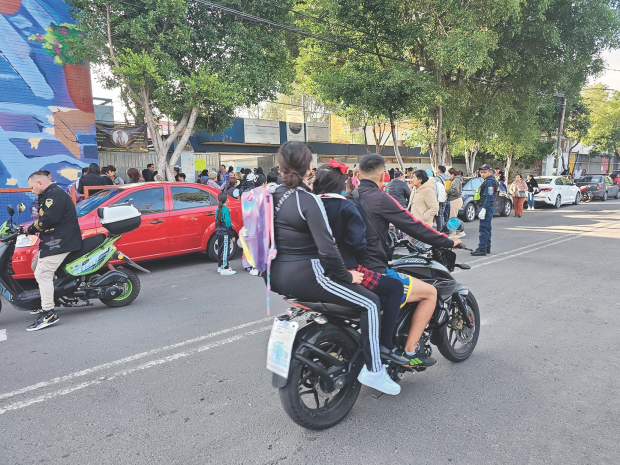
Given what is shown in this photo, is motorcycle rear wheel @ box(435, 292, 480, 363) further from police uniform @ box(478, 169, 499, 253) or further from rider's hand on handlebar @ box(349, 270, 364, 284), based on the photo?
police uniform @ box(478, 169, 499, 253)

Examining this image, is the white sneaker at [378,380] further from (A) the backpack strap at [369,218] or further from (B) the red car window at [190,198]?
(B) the red car window at [190,198]

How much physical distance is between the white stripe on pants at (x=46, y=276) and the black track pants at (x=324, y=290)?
3.50 metres

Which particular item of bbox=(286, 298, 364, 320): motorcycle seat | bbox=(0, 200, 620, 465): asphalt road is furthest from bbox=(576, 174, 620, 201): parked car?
bbox=(286, 298, 364, 320): motorcycle seat

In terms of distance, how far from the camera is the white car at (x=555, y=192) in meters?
20.2

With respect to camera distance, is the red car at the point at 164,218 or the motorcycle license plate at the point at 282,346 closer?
the motorcycle license plate at the point at 282,346

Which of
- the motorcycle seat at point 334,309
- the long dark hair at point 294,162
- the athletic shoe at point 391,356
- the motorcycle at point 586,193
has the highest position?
the long dark hair at point 294,162

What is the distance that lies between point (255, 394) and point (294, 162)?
1.83 m

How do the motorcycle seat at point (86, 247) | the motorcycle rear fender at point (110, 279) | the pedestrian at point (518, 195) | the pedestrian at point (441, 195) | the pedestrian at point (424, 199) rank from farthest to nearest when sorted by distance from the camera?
the pedestrian at point (518, 195), the pedestrian at point (441, 195), the pedestrian at point (424, 199), the motorcycle rear fender at point (110, 279), the motorcycle seat at point (86, 247)

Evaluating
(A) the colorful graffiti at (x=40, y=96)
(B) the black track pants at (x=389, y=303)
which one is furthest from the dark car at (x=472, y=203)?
(A) the colorful graffiti at (x=40, y=96)

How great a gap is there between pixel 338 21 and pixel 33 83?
33.4ft

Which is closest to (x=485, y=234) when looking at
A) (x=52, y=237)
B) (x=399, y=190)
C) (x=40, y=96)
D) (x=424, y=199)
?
(x=424, y=199)

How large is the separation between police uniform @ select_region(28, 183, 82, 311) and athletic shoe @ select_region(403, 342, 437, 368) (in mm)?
4068

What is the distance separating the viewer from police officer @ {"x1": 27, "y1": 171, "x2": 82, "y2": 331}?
4871mm

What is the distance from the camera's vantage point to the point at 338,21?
15.3 metres
